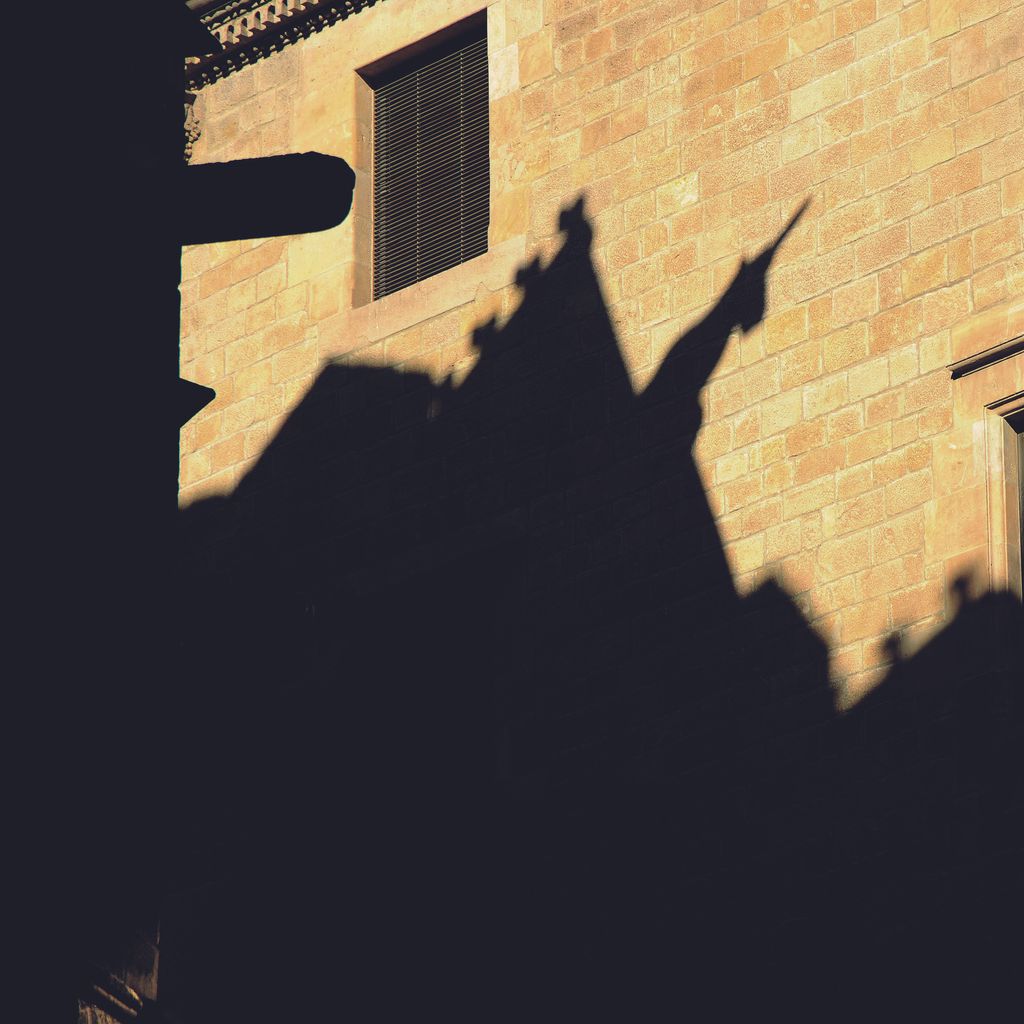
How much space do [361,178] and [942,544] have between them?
20.4ft

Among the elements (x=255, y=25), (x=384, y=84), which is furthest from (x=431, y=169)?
(x=255, y=25)

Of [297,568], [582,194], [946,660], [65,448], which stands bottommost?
[65,448]

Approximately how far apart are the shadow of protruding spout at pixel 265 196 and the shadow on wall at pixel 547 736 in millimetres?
5754

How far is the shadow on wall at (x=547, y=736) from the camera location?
18.3 meters

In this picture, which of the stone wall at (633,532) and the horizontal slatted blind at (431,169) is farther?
the horizontal slatted blind at (431,169)

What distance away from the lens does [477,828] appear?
20672 mm

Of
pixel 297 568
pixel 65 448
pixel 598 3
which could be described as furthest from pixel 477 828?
pixel 65 448

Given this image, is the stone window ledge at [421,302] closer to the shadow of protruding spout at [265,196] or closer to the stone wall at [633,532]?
the stone wall at [633,532]

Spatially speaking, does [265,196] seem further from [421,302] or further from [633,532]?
[421,302]

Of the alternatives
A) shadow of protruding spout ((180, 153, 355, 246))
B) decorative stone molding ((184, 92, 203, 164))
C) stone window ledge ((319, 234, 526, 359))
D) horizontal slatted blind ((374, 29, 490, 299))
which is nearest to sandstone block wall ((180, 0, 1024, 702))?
stone window ledge ((319, 234, 526, 359))

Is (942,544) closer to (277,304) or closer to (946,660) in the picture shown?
(946,660)

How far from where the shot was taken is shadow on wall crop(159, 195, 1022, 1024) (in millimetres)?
18281

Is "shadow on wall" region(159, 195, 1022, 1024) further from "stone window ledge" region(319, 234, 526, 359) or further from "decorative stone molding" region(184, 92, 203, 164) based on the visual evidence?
"decorative stone molding" region(184, 92, 203, 164)

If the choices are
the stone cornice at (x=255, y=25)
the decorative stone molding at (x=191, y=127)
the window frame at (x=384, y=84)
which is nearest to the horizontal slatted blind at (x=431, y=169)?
the window frame at (x=384, y=84)
